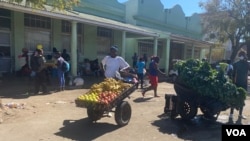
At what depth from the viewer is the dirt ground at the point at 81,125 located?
21.1 feet

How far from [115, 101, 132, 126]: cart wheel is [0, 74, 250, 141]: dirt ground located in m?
0.15

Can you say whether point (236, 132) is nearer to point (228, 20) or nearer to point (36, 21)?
point (36, 21)

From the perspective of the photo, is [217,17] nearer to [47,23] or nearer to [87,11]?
[87,11]

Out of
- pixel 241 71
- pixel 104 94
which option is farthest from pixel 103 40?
pixel 104 94

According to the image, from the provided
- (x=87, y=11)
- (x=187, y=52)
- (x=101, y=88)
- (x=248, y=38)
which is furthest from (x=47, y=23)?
(x=248, y=38)

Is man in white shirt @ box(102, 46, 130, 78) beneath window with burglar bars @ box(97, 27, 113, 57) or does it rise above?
beneath

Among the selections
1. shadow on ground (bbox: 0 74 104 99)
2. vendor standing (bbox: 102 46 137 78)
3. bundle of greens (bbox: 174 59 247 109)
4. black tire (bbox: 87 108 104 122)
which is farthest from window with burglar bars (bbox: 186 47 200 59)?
black tire (bbox: 87 108 104 122)

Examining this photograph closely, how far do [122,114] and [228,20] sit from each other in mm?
24447

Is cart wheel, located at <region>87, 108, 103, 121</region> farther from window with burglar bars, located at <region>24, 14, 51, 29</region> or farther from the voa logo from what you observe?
window with burglar bars, located at <region>24, 14, 51, 29</region>

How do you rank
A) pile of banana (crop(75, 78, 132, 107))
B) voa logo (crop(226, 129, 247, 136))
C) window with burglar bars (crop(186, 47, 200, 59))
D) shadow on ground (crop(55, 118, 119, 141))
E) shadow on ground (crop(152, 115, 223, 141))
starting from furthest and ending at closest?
window with burglar bars (crop(186, 47, 200, 59)) < shadow on ground (crop(152, 115, 223, 141)) < pile of banana (crop(75, 78, 132, 107)) < shadow on ground (crop(55, 118, 119, 141)) < voa logo (crop(226, 129, 247, 136))

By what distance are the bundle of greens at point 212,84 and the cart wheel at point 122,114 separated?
1.85 m

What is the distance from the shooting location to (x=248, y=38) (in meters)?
29.4

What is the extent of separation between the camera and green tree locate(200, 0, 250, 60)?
92.0 feet

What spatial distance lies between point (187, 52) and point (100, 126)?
1010 inches
